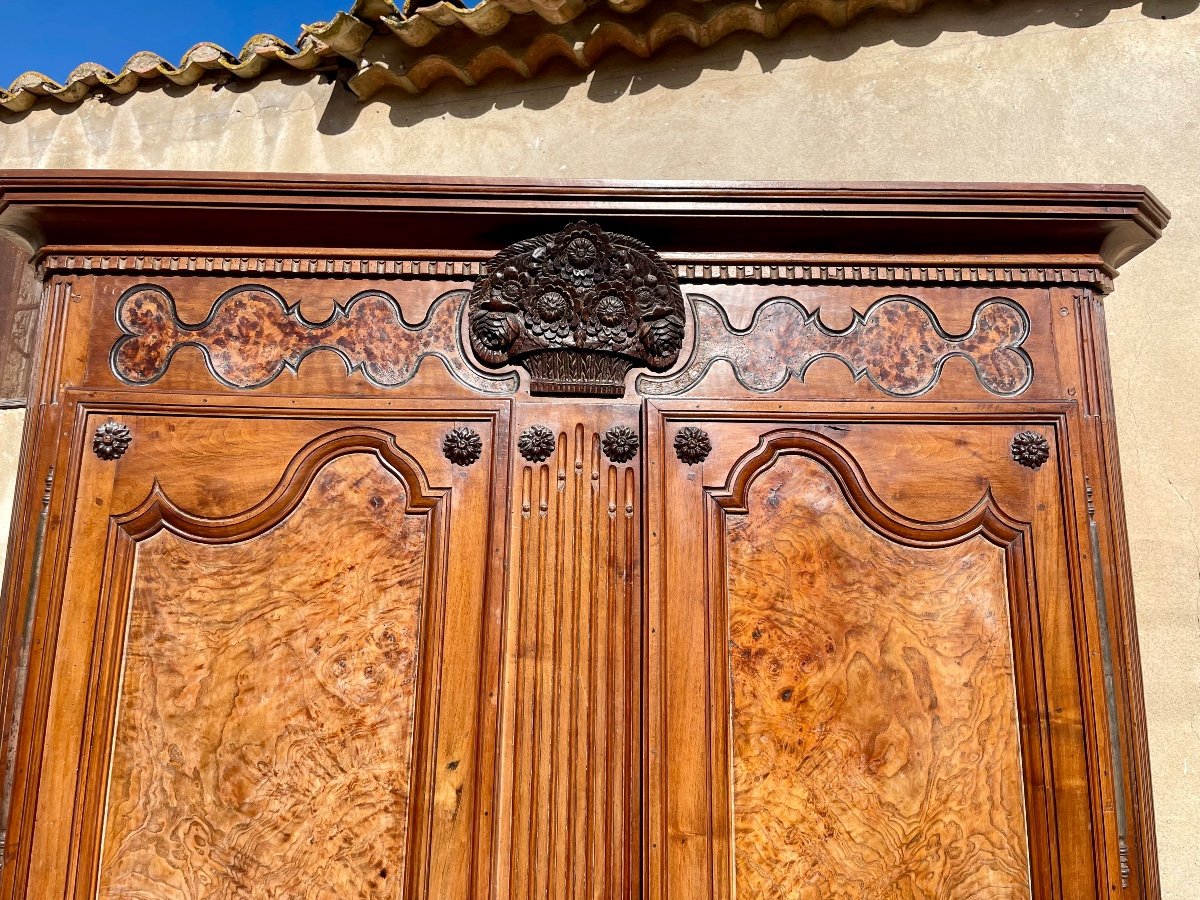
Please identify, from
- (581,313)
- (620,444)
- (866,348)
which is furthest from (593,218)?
(866,348)

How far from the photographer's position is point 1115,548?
80.9 inches

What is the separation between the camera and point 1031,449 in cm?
210

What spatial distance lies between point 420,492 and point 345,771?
0.61 m

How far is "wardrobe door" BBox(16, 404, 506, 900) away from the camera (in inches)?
76.2

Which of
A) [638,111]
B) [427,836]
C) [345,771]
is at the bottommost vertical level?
[427,836]

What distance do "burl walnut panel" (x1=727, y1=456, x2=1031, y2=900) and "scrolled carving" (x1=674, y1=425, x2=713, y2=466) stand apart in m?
0.14

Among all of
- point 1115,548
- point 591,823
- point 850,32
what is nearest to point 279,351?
point 591,823

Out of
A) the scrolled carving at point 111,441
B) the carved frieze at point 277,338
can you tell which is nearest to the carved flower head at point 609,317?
the carved frieze at point 277,338

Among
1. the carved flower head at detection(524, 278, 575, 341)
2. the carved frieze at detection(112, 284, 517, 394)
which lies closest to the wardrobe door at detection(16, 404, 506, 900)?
the carved frieze at detection(112, 284, 517, 394)

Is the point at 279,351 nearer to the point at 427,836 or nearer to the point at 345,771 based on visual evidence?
the point at 345,771

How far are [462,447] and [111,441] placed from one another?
0.78 m

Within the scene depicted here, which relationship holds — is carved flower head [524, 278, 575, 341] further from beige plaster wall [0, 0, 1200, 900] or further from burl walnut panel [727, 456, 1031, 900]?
beige plaster wall [0, 0, 1200, 900]

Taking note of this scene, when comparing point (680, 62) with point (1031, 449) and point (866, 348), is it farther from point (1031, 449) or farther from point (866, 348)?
point (1031, 449)

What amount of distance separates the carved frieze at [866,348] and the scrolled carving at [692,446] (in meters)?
0.11
